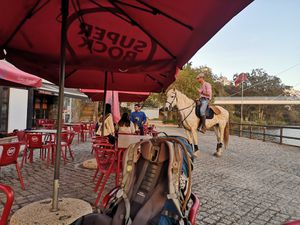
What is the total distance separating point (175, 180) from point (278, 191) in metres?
3.67

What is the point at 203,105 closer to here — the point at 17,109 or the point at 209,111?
the point at 209,111

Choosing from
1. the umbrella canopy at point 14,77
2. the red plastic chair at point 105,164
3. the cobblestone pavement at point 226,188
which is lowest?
the cobblestone pavement at point 226,188

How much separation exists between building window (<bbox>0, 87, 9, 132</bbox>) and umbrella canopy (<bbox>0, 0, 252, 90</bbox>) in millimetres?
7461

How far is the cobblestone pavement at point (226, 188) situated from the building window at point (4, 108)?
4.69 meters

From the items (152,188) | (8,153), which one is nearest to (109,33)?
(152,188)

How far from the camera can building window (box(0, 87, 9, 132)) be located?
9508 millimetres

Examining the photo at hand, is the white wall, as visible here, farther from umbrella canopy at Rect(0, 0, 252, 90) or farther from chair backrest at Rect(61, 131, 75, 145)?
umbrella canopy at Rect(0, 0, 252, 90)

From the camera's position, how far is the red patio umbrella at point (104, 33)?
228 centimetres

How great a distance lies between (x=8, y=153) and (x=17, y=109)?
25.7ft

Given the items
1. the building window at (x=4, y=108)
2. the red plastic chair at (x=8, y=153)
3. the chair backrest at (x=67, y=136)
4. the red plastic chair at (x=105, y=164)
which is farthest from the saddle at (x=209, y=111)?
the building window at (x=4, y=108)

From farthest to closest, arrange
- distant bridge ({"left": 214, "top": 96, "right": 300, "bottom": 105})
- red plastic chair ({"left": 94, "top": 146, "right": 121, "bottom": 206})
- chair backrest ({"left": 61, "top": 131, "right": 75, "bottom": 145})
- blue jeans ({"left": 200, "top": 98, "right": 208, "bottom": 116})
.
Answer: distant bridge ({"left": 214, "top": 96, "right": 300, "bottom": 105}), blue jeans ({"left": 200, "top": 98, "right": 208, "bottom": 116}), chair backrest ({"left": 61, "top": 131, "right": 75, "bottom": 145}), red plastic chair ({"left": 94, "top": 146, "right": 121, "bottom": 206})

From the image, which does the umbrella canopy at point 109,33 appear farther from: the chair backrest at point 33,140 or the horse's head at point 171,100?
the horse's head at point 171,100

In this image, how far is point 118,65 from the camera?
3.03 metres

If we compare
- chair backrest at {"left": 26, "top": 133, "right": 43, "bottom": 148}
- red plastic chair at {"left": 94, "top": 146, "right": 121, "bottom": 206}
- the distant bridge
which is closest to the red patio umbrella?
red plastic chair at {"left": 94, "top": 146, "right": 121, "bottom": 206}
